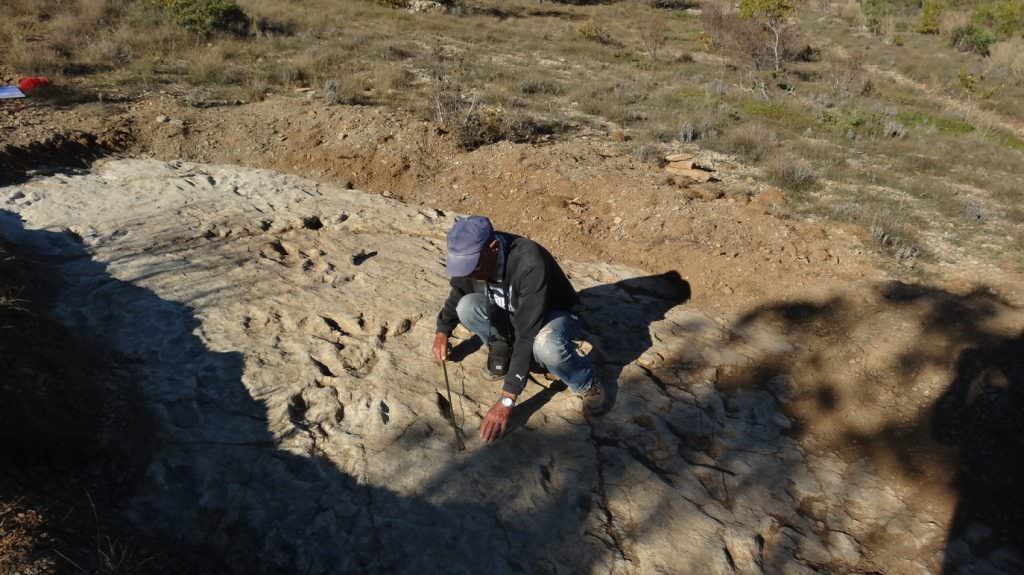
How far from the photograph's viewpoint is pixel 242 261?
15.1 feet

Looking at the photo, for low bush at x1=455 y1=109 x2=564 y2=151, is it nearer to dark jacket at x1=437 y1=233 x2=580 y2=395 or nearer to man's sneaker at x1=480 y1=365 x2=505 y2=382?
man's sneaker at x1=480 y1=365 x2=505 y2=382

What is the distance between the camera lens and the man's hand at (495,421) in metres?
3.24

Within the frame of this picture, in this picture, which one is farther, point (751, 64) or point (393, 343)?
point (751, 64)

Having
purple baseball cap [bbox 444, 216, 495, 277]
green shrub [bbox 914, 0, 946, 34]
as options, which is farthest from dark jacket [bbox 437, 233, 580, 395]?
green shrub [bbox 914, 0, 946, 34]

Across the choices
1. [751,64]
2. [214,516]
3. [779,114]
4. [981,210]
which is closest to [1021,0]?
[751,64]

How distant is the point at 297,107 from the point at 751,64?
12.0 meters

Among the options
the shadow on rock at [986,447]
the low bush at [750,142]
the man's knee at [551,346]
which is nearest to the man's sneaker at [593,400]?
the man's knee at [551,346]

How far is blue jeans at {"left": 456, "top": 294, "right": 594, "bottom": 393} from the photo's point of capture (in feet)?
11.0

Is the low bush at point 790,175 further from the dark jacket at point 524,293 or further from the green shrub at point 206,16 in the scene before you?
the green shrub at point 206,16

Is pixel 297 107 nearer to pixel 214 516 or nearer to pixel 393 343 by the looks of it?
pixel 393 343

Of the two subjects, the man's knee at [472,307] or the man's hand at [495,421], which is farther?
the man's knee at [472,307]

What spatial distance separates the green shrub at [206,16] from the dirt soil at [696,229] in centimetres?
362

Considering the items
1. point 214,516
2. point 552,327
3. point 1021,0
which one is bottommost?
point 214,516

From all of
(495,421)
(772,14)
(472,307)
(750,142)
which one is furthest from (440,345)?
(772,14)
